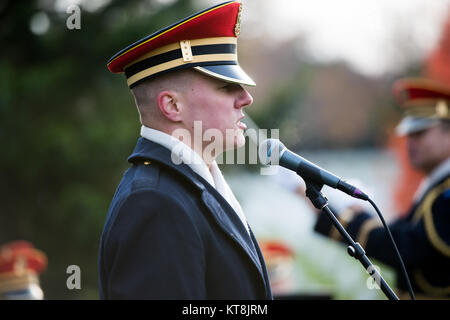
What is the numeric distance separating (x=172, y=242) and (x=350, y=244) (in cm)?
68

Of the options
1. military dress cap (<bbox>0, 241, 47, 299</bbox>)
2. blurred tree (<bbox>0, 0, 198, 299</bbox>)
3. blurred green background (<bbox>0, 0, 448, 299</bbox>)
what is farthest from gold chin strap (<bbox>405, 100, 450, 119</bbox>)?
blurred tree (<bbox>0, 0, 198, 299</bbox>)

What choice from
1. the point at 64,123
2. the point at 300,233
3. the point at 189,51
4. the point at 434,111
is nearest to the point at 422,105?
the point at 434,111

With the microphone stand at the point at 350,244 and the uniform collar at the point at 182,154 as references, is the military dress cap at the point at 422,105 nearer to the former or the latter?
the microphone stand at the point at 350,244

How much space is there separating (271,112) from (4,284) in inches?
225

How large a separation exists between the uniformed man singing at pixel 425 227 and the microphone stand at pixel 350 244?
7.01 ft

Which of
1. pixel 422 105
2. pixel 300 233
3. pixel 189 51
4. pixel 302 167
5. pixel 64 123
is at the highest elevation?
pixel 64 123

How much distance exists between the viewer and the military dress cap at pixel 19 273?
4.82 metres

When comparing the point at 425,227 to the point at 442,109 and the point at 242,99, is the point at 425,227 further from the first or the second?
the point at 242,99

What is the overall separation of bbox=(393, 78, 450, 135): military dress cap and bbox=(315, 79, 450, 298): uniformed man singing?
2 cm

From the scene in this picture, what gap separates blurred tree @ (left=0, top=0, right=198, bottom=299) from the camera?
874cm

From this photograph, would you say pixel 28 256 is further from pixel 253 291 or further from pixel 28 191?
pixel 28 191

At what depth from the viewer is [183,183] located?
2.05 meters

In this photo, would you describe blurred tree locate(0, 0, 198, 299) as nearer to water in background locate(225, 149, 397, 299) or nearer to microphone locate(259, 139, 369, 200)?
water in background locate(225, 149, 397, 299)
